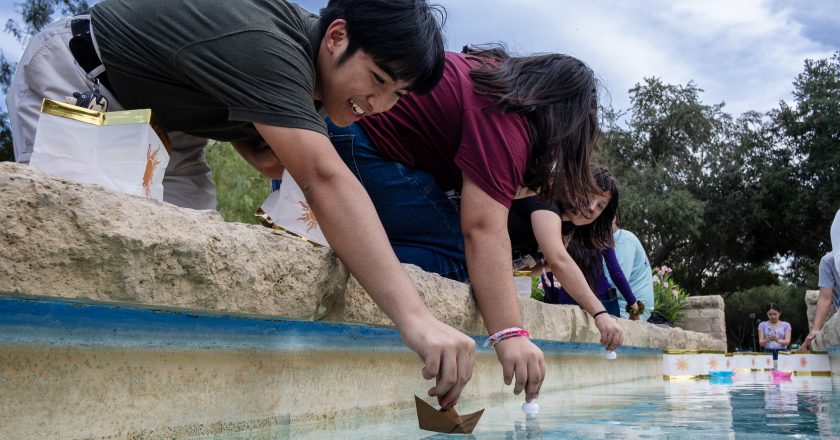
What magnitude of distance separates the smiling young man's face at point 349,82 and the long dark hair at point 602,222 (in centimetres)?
194

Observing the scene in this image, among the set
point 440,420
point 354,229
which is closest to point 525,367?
point 440,420

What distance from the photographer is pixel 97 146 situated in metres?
1.60

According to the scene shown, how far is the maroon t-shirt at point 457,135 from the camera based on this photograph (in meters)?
1.99

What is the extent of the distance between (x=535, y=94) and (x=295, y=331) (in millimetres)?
981

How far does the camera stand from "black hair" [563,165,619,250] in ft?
11.7

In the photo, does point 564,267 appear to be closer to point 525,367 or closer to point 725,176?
point 525,367

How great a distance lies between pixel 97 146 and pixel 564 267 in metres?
2.11

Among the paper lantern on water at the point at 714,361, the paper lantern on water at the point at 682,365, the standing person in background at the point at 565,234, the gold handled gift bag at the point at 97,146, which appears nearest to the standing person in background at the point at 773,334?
the paper lantern on water at the point at 714,361

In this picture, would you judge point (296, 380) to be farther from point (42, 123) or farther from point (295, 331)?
point (42, 123)

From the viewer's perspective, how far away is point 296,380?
1.70 m

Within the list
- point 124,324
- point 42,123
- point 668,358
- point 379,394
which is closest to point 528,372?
A: point 379,394

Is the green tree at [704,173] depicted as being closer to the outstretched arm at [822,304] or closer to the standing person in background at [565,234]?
the outstretched arm at [822,304]

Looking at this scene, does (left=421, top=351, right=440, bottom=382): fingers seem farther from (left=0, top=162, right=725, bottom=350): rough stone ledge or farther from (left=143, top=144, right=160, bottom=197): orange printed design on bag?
(left=143, top=144, right=160, bottom=197): orange printed design on bag

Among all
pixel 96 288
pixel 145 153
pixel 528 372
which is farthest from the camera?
pixel 528 372
